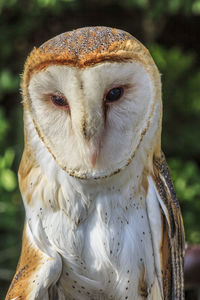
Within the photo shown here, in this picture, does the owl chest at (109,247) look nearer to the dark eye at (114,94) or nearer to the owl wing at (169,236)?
the owl wing at (169,236)

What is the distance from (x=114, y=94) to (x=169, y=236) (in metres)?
0.44

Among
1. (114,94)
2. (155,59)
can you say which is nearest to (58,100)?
(114,94)

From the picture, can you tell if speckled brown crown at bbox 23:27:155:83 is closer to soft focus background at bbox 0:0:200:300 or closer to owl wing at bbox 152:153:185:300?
owl wing at bbox 152:153:185:300

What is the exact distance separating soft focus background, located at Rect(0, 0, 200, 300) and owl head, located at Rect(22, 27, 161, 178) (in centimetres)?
105

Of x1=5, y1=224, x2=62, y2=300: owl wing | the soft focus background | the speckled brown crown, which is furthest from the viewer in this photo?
the soft focus background

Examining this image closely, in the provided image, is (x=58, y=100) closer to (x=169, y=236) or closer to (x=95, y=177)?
(x=95, y=177)

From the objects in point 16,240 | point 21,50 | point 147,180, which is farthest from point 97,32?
point 21,50

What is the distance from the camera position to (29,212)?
1236 millimetres

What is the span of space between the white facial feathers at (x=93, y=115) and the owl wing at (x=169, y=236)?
18cm

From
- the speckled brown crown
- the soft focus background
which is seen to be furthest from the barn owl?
the soft focus background

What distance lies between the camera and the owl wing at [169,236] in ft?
4.12

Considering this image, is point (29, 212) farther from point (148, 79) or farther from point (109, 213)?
point (148, 79)

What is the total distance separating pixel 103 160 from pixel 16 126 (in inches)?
70.9

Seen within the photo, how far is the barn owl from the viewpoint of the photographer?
101 cm
